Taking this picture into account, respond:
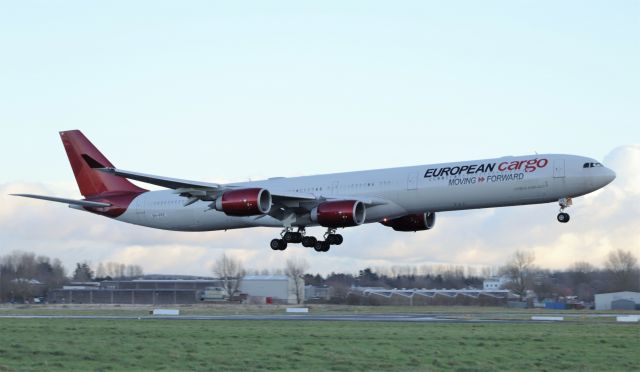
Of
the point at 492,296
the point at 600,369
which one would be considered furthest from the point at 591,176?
the point at 492,296

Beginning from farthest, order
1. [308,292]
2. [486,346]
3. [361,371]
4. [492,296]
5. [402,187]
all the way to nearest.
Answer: [308,292]
[492,296]
[402,187]
[486,346]
[361,371]

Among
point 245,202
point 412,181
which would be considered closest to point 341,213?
point 412,181

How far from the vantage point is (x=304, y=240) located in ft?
190

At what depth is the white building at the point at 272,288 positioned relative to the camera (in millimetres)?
114062

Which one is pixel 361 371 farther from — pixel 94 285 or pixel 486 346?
pixel 94 285

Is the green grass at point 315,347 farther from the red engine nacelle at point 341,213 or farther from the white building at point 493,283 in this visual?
the white building at point 493,283

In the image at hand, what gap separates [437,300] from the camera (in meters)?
105

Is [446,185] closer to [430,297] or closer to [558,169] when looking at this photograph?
[558,169]

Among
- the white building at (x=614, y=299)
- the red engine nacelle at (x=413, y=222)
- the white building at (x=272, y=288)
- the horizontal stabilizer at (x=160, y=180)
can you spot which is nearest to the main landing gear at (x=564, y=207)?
the red engine nacelle at (x=413, y=222)

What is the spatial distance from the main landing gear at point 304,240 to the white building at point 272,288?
5575 centimetres

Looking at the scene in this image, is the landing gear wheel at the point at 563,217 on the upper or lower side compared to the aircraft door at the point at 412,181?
lower

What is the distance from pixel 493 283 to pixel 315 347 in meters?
92.2

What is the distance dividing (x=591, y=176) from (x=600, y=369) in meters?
22.1

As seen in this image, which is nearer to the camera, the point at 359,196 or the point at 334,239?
the point at 359,196
